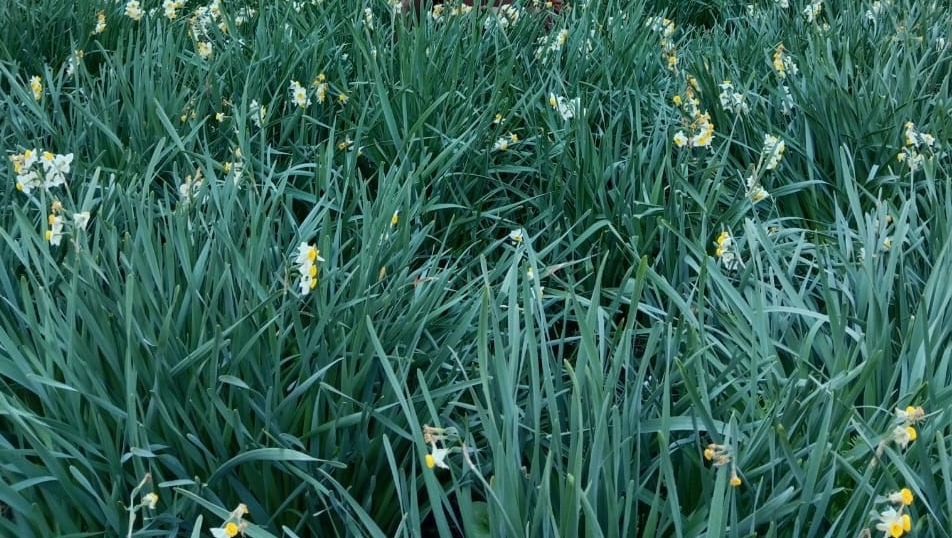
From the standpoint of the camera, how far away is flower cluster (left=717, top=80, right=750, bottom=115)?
2613mm

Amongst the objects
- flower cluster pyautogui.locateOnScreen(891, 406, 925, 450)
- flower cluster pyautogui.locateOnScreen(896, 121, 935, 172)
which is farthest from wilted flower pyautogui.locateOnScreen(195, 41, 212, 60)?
flower cluster pyautogui.locateOnScreen(891, 406, 925, 450)

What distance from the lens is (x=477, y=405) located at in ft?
4.41

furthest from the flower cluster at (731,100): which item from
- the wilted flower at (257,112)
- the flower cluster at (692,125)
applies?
the wilted flower at (257,112)

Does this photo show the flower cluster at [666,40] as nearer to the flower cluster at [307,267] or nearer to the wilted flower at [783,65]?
the wilted flower at [783,65]

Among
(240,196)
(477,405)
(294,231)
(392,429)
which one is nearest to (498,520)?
(477,405)

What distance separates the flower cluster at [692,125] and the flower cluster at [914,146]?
47 cm

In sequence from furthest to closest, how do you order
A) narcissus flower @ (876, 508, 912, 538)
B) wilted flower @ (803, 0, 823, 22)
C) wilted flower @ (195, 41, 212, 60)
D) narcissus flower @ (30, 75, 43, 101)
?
wilted flower @ (803, 0, 823, 22) → wilted flower @ (195, 41, 212, 60) → narcissus flower @ (30, 75, 43, 101) → narcissus flower @ (876, 508, 912, 538)

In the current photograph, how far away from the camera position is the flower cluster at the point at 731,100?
261 centimetres

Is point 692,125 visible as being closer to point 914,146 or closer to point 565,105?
point 565,105

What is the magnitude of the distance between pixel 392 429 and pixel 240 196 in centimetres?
85

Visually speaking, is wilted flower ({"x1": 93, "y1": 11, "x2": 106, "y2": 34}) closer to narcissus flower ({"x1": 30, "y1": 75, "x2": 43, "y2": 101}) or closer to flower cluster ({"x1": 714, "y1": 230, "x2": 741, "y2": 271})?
narcissus flower ({"x1": 30, "y1": 75, "x2": 43, "y2": 101})

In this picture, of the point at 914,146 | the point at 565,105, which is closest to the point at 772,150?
the point at 914,146

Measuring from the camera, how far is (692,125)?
2467 mm

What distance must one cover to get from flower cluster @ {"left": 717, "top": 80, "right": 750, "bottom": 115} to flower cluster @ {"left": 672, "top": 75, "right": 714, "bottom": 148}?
0.26 feet
